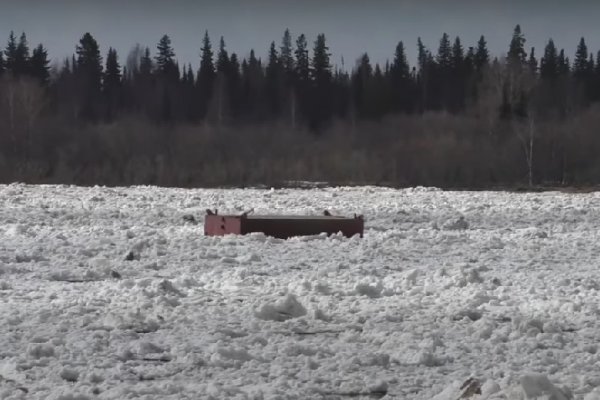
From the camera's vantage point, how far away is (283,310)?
6484mm

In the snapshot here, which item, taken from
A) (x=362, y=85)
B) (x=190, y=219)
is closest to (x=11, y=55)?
(x=362, y=85)

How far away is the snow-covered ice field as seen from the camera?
4816 mm

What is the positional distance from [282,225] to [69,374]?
7132 mm

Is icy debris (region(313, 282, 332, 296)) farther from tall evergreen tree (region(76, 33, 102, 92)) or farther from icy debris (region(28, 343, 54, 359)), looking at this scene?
tall evergreen tree (region(76, 33, 102, 92))

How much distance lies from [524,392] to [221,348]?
1.86 metres

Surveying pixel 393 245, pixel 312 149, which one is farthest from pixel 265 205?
pixel 312 149

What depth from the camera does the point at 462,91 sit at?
57.6 m

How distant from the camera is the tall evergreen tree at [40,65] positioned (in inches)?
2258

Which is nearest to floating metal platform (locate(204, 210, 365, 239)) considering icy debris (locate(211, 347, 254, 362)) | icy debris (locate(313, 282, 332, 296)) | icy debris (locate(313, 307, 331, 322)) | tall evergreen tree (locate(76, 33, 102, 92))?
icy debris (locate(313, 282, 332, 296))

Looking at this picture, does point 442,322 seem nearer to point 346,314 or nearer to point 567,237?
point 346,314

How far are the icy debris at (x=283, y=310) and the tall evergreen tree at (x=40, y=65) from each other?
52.9 meters

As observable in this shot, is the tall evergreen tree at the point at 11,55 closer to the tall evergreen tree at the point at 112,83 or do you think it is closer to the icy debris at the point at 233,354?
the tall evergreen tree at the point at 112,83

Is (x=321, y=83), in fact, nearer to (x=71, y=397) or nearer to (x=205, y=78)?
(x=205, y=78)

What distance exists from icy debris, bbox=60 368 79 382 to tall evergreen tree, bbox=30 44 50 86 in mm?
54184
